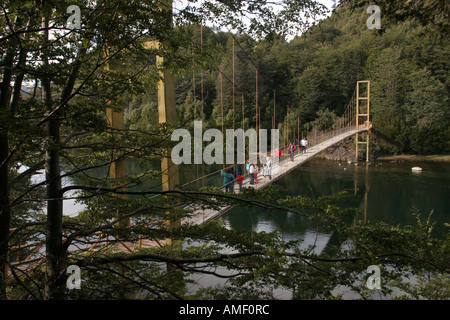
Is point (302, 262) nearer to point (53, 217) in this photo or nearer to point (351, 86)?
point (53, 217)

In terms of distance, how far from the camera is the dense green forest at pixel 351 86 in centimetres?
1833

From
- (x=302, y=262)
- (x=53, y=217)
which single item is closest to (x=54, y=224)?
(x=53, y=217)

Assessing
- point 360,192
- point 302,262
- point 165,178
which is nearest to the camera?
point 302,262

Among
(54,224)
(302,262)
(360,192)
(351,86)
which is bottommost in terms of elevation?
(360,192)

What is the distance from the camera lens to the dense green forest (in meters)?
18.3

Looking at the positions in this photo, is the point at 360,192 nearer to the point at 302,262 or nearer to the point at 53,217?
the point at 302,262

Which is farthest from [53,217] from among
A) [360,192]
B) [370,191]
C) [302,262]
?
[370,191]

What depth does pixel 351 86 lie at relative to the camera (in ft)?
79.8

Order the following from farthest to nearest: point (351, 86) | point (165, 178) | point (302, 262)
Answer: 1. point (351, 86)
2. point (165, 178)
3. point (302, 262)

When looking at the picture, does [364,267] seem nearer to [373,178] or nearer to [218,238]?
[218,238]

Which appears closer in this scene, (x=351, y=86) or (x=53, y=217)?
(x=53, y=217)

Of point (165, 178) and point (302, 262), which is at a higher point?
point (165, 178)

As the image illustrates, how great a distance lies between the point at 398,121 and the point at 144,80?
1940 cm
